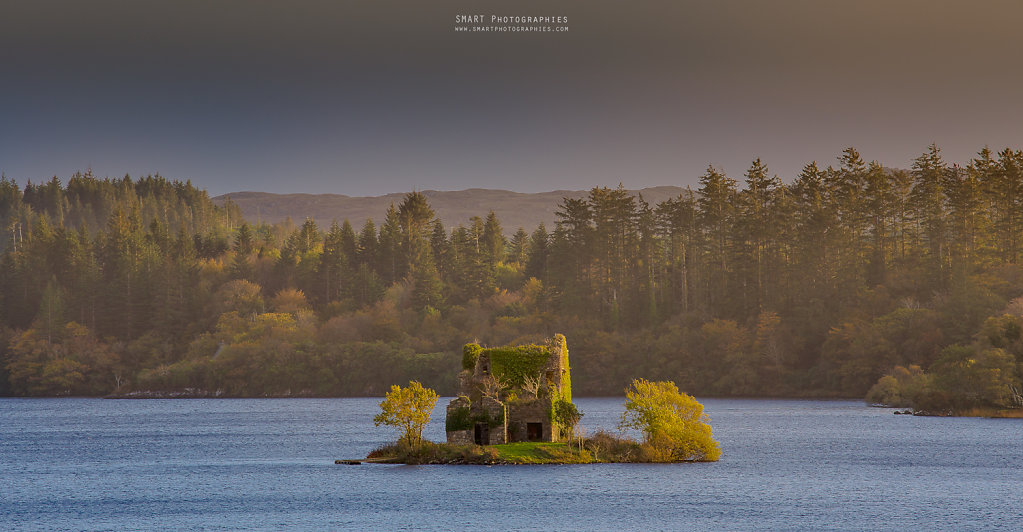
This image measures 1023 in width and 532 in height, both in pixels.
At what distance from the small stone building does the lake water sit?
273 centimetres

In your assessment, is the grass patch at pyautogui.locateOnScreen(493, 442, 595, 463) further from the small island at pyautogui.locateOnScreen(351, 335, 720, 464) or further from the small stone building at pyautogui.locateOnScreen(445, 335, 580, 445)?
the small stone building at pyautogui.locateOnScreen(445, 335, 580, 445)

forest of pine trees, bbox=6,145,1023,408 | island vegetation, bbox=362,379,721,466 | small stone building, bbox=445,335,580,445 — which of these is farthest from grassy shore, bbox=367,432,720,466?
forest of pine trees, bbox=6,145,1023,408

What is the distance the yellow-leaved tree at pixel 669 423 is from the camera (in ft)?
224

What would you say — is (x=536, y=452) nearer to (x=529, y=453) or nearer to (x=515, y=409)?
(x=529, y=453)

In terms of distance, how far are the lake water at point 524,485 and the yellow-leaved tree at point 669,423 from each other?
3.57 feet

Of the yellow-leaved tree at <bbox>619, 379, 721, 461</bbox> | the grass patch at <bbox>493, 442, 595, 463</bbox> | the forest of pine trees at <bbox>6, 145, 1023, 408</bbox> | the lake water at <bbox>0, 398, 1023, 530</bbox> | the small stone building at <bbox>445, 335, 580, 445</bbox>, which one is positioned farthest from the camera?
the forest of pine trees at <bbox>6, 145, 1023, 408</bbox>

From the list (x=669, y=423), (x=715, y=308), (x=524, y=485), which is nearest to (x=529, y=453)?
(x=524, y=485)

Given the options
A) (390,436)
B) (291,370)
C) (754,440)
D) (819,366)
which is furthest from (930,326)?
(291,370)

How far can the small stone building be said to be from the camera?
67.9 m

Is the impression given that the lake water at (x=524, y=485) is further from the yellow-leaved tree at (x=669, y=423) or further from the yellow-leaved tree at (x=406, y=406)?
the yellow-leaved tree at (x=406, y=406)

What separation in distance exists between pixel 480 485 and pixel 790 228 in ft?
Answer: 362

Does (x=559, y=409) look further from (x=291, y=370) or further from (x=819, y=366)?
(x=291, y=370)

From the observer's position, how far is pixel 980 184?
153625 mm

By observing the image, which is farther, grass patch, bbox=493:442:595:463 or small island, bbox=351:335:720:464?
small island, bbox=351:335:720:464
